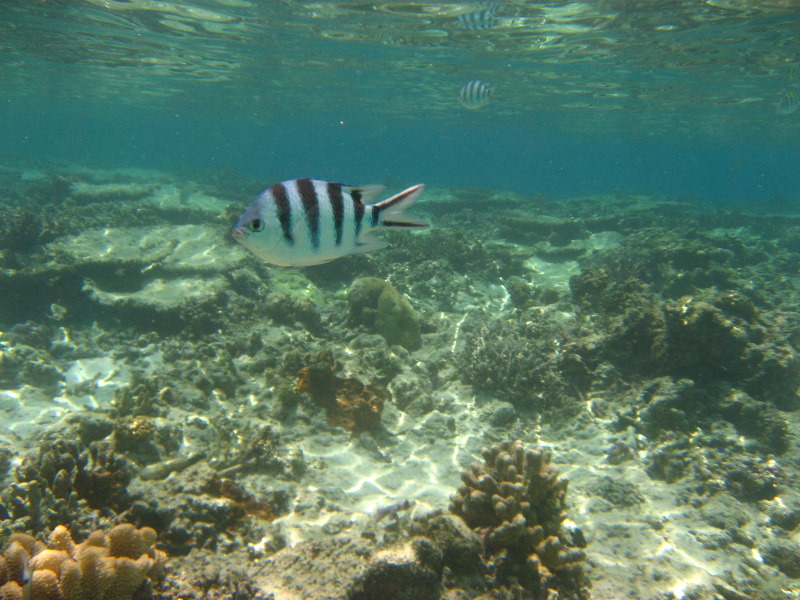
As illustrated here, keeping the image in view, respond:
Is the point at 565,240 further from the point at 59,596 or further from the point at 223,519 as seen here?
the point at 59,596

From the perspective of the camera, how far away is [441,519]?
11.0ft

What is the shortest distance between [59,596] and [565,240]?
17.9m

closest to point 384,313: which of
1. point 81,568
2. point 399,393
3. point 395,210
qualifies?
point 399,393

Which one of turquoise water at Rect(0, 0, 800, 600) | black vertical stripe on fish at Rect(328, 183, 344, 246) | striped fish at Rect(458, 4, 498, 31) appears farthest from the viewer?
striped fish at Rect(458, 4, 498, 31)

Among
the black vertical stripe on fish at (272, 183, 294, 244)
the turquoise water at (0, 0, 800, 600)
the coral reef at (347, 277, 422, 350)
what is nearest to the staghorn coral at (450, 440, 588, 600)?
the turquoise water at (0, 0, 800, 600)

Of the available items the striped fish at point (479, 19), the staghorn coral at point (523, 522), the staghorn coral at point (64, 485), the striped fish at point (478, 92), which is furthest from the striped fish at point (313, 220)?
the striped fish at point (479, 19)

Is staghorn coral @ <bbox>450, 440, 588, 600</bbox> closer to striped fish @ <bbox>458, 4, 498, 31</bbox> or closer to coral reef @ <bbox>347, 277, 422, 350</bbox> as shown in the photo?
coral reef @ <bbox>347, 277, 422, 350</bbox>

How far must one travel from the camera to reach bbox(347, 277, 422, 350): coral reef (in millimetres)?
8805

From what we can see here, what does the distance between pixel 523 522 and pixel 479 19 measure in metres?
20.6

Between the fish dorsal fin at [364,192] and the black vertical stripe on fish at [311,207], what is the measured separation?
212mm

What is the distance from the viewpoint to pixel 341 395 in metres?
6.45

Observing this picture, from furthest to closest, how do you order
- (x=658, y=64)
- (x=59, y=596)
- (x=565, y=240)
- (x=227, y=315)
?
(x=658, y=64) < (x=565, y=240) < (x=227, y=315) < (x=59, y=596)

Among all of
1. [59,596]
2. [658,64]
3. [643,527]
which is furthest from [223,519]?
[658,64]

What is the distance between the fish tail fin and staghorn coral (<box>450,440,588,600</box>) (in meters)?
2.61
